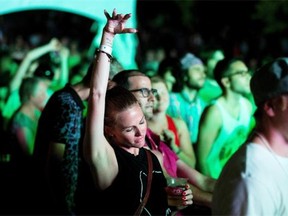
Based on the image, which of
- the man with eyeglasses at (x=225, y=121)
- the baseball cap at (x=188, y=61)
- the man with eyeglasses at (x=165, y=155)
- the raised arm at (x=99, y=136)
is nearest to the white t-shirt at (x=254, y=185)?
the raised arm at (x=99, y=136)

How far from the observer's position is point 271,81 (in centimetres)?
280

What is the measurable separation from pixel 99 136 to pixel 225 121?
10.3 feet

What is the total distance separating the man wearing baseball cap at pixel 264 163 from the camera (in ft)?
8.66

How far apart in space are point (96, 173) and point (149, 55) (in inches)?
533

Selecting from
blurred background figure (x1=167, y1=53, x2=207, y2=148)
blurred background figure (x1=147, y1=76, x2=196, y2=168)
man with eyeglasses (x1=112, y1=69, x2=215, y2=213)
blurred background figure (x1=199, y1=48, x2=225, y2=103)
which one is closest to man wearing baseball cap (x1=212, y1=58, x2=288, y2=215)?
man with eyeglasses (x1=112, y1=69, x2=215, y2=213)

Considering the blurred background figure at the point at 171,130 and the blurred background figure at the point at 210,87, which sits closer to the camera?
the blurred background figure at the point at 171,130

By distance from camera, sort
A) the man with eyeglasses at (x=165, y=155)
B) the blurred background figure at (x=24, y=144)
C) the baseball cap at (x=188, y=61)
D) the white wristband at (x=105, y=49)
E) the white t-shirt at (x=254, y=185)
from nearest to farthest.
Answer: the white t-shirt at (x=254, y=185) < the white wristband at (x=105, y=49) < the man with eyeglasses at (x=165, y=155) < the blurred background figure at (x=24, y=144) < the baseball cap at (x=188, y=61)

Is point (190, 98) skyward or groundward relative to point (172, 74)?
groundward

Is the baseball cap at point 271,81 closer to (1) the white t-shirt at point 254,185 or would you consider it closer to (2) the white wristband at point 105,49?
(1) the white t-shirt at point 254,185

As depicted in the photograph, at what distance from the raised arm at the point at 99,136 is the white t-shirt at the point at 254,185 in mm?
787

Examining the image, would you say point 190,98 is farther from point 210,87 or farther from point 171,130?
point 171,130

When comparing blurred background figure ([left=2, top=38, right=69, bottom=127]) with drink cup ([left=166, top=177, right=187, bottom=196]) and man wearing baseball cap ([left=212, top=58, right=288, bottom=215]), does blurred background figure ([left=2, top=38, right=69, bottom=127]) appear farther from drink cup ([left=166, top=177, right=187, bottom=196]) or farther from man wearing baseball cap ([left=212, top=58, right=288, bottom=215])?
man wearing baseball cap ([left=212, top=58, right=288, bottom=215])

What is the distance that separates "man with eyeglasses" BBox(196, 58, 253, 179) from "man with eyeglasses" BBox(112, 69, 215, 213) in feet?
4.97

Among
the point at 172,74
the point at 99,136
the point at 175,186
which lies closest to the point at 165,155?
the point at 175,186
